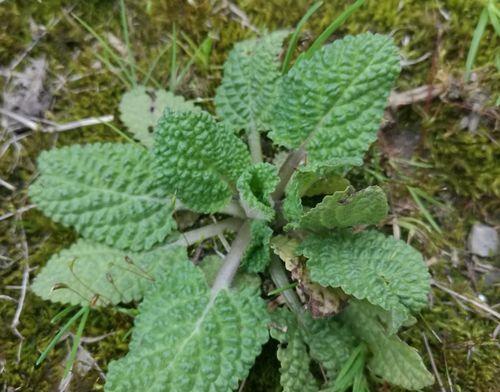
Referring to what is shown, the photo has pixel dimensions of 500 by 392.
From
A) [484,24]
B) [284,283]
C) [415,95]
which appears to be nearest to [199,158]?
[284,283]

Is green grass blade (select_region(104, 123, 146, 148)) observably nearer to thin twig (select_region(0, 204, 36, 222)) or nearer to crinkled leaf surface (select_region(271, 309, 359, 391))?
thin twig (select_region(0, 204, 36, 222))

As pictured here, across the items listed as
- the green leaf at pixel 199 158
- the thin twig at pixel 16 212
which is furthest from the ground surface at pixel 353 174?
the green leaf at pixel 199 158

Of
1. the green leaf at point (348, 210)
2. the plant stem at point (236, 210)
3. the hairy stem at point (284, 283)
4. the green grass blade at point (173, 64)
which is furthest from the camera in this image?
the green grass blade at point (173, 64)

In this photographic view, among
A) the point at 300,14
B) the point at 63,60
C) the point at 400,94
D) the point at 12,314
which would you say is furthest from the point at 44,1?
the point at 400,94

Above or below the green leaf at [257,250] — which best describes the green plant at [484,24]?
above

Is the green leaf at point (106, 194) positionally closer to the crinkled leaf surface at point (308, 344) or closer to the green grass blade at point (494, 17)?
the crinkled leaf surface at point (308, 344)

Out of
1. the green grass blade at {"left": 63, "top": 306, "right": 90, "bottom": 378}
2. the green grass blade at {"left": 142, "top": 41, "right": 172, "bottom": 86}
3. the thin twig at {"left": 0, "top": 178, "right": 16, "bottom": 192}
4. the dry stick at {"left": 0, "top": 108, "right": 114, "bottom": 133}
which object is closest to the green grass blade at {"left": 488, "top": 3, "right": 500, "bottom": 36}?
the green grass blade at {"left": 142, "top": 41, "right": 172, "bottom": 86}
